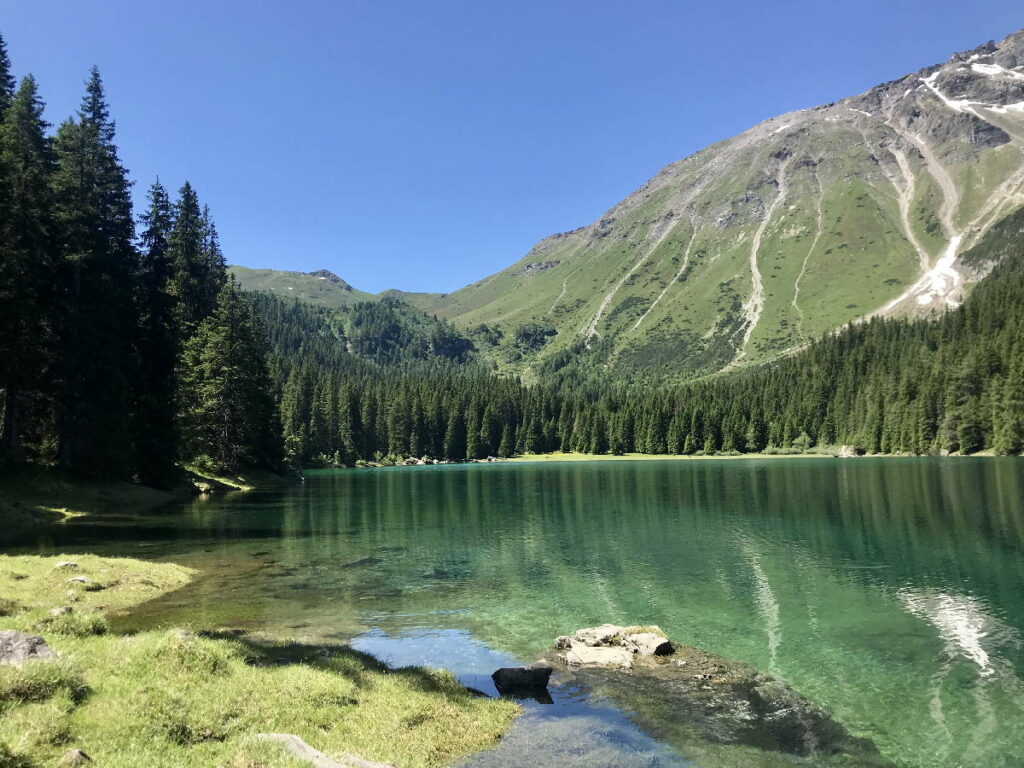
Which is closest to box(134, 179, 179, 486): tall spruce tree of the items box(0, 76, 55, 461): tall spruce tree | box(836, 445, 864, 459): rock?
box(0, 76, 55, 461): tall spruce tree

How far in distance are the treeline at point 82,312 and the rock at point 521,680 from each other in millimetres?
43010

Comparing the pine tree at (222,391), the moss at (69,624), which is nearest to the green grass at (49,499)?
the pine tree at (222,391)

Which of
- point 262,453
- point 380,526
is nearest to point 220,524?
point 380,526

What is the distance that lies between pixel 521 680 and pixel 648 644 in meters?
5.77

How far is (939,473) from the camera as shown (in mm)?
96938

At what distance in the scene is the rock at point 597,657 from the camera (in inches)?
812

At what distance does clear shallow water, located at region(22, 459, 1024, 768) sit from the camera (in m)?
16.7

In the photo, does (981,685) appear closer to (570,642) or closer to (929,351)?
Result: (570,642)

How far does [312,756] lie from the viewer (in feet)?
34.2

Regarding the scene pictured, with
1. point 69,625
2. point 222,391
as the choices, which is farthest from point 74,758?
point 222,391

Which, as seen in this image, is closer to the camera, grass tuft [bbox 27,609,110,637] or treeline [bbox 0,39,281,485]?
grass tuft [bbox 27,609,110,637]

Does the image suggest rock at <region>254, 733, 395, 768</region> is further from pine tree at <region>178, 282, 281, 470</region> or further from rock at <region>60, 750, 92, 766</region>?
pine tree at <region>178, 282, 281, 470</region>

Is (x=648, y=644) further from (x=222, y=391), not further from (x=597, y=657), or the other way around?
(x=222, y=391)

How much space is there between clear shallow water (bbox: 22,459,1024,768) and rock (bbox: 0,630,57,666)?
963 cm
